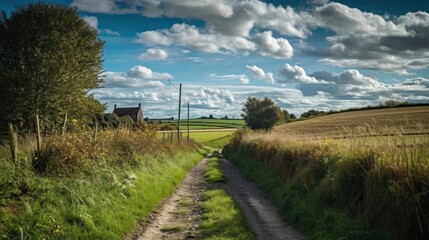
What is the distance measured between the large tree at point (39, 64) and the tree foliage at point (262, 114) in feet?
181

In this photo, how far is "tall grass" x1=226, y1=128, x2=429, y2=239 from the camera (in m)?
7.51

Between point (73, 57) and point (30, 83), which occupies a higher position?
point (73, 57)

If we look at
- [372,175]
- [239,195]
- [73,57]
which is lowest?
[239,195]

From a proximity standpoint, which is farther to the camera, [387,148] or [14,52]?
[14,52]

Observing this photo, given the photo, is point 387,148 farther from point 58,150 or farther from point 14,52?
point 14,52

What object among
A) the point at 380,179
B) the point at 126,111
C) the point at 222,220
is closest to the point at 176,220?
the point at 222,220

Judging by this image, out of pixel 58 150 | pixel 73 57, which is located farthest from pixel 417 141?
pixel 73 57

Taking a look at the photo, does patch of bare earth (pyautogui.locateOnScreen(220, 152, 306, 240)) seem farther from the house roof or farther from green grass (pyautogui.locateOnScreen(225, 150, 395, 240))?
the house roof

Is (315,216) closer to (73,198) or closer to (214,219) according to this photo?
(214,219)

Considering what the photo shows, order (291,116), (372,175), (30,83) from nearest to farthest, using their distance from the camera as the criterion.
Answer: (372,175) < (30,83) < (291,116)

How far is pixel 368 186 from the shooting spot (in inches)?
362

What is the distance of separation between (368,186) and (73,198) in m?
7.46

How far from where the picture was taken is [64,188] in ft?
33.2

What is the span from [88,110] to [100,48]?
240 inches
